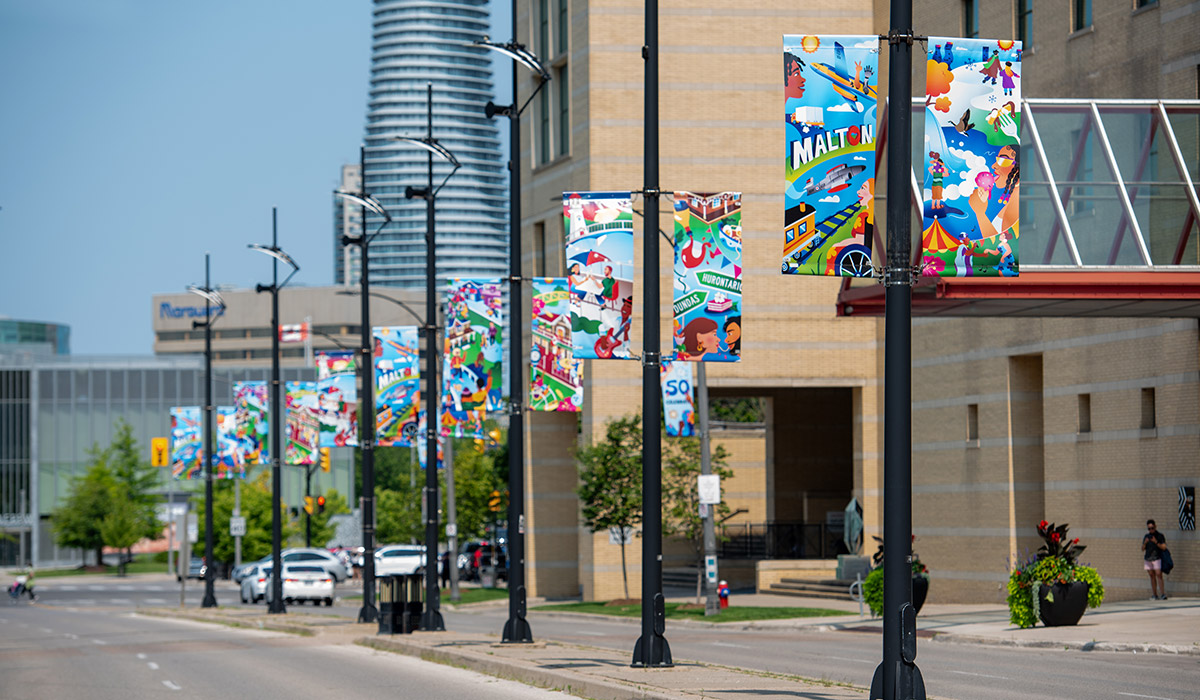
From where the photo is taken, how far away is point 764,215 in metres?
47.1

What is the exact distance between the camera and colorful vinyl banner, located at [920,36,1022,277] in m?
12.2

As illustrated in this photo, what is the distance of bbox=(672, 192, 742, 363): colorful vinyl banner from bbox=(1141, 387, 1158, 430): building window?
56.3 ft

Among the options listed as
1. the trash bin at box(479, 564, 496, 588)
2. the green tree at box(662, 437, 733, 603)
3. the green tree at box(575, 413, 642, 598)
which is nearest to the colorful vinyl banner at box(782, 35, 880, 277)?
the green tree at box(662, 437, 733, 603)

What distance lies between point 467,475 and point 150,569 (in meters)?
47.6

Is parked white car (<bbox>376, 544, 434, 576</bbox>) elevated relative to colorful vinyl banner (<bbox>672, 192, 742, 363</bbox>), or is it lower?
lower

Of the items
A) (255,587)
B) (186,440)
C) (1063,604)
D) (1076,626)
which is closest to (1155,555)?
(1076,626)

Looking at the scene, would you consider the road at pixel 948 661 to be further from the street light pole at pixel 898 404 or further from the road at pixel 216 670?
the street light pole at pixel 898 404

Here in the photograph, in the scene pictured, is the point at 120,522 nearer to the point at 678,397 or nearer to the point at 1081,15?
the point at 678,397

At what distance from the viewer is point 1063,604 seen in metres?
26.4

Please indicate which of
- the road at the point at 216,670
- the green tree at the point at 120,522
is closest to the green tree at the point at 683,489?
the road at the point at 216,670

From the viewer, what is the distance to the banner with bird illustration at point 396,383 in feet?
115

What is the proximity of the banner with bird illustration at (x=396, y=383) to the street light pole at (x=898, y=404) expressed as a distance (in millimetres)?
24094

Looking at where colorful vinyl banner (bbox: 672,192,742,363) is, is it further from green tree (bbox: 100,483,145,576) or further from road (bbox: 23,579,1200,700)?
green tree (bbox: 100,483,145,576)

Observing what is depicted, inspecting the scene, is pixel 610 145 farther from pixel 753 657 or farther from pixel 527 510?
pixel 753 657
